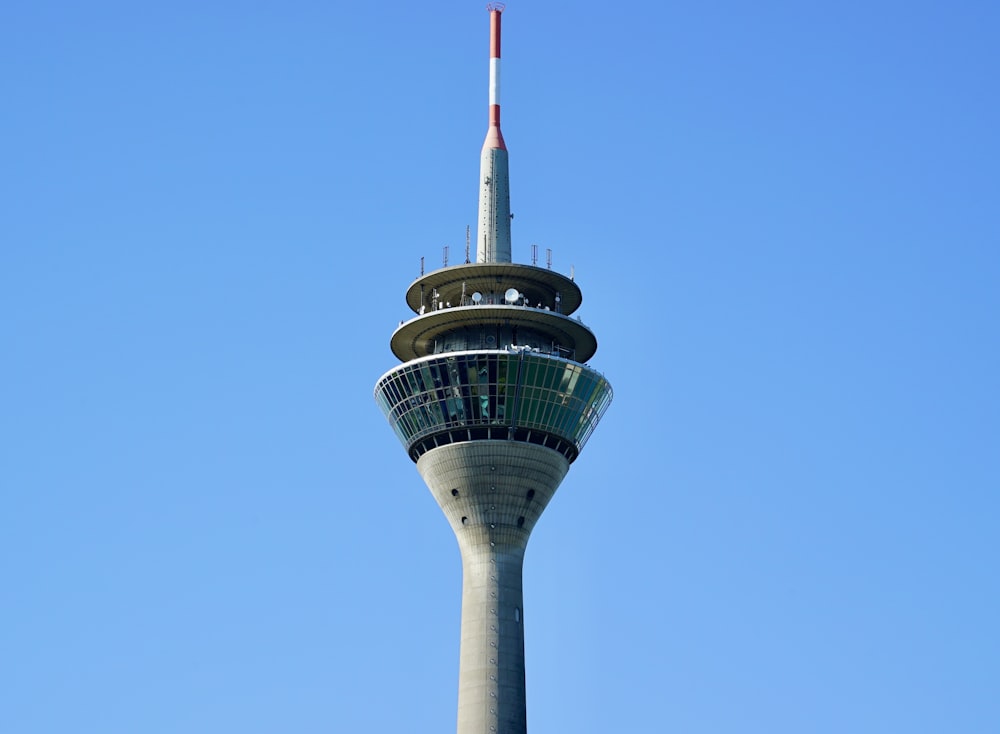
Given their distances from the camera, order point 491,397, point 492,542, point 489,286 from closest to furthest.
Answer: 1. point 492,542
2. point 491,397
3. point 489,286

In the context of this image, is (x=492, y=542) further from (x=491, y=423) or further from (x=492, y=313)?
(x=492, y=313)

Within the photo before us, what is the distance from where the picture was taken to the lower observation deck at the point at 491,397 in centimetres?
13062

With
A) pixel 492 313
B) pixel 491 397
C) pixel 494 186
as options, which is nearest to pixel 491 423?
pixel 491 397

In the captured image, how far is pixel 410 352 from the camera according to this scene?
13800cm

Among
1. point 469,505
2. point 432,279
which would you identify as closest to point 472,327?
point 432,279

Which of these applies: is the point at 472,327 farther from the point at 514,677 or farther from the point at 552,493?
the point at 514,677

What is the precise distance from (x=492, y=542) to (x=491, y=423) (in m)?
8.68

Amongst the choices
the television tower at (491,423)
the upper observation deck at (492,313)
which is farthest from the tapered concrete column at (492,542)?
the upper observation deck at (492,313)

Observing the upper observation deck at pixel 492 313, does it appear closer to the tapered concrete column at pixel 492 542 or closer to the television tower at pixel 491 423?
the television tower at pixel 491 423

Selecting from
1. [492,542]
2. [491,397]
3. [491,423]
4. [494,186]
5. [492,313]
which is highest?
[494,186]

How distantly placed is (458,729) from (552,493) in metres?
18.8

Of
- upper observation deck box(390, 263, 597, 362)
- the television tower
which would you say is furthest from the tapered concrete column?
upper observation deck box(390, 263, 597, 362)

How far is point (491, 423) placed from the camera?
131m

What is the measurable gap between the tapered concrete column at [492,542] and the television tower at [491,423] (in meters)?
0.07
